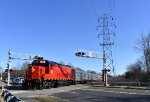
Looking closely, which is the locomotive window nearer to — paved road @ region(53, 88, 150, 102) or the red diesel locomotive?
the red diesel locomotive

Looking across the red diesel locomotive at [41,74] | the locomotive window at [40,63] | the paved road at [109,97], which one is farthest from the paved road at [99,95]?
the locomotive window at [40,63]

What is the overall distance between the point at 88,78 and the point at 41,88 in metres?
43.8

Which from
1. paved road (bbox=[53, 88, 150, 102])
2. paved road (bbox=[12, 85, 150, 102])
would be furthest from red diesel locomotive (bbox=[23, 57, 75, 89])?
paved road (bbox=[53, 88, 150, 102])

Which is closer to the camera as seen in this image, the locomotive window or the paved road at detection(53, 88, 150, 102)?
the paved road at detection(53, 88, 150, 102)

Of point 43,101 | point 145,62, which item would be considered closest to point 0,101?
point 43,101

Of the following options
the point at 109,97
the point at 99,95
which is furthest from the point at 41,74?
the point at 109,97

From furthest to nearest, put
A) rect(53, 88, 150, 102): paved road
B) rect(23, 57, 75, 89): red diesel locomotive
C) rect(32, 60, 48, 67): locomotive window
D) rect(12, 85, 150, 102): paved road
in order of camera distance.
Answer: rect(32, 60, 48, 67): locomotive window → rect(23, 57, 75, 89): red diesel locomotive → rect(12, 85, 150, 102): paved road → rect(53, 88, 150, 102): paved road

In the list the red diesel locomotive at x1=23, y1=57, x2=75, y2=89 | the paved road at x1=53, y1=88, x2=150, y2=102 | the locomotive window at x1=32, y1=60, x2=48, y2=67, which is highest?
the locomotive window at x1=32, y1=60, x2=48, y2=67

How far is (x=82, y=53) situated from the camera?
226ft

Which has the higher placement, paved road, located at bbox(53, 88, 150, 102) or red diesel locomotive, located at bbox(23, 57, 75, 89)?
red diesel locomotive, located at bbox(23, 57, 75, 89)

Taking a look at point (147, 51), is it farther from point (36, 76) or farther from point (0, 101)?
point (0, 101)

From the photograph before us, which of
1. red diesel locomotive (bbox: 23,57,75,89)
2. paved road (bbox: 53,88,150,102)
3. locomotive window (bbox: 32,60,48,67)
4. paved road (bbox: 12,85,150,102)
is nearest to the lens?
paved road (bbox: 53,88,150,102)

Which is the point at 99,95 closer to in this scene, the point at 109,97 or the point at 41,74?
the point at 109,97

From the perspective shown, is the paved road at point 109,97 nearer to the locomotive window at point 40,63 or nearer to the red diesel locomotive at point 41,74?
the red diesel locomotive at point 41,74
